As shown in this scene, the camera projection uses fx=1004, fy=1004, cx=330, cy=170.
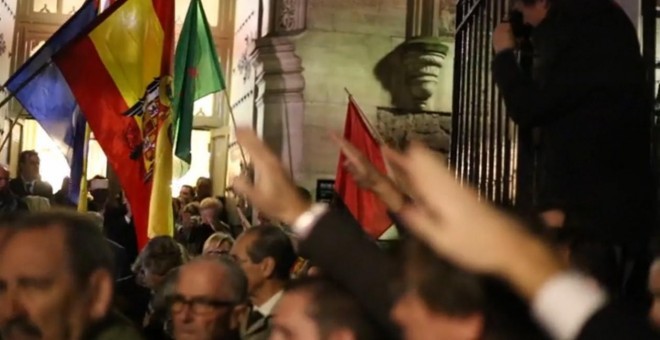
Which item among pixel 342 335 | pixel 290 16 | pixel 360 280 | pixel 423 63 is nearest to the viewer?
pixel 342 335

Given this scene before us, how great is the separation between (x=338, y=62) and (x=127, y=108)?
3701mm

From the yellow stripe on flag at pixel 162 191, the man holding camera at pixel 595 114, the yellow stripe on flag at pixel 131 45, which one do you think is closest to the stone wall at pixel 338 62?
the yellow stripe on flag at pixel 131 45

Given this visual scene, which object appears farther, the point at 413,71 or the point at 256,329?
the point at 413,71

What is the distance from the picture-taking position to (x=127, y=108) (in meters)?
6.30

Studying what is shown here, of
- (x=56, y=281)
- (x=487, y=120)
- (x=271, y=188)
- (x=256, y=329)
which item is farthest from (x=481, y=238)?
(x=487, y=120)

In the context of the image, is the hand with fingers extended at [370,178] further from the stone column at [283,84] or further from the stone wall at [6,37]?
the stone wall at [6,37]

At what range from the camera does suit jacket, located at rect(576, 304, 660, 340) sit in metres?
1.39

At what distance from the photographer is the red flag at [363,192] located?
611cm

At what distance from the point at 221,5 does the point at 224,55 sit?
743 mm

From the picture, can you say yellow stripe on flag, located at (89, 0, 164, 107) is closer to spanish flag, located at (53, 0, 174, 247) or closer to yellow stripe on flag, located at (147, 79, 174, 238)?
spanish flag, located at (53, 0, 174, 247)

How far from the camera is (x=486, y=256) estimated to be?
4.62ft

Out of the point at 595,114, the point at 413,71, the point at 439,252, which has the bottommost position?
the point at 439,252

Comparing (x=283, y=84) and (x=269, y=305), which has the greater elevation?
(x=283, y=84)

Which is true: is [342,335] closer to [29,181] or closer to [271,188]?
[271,188]
